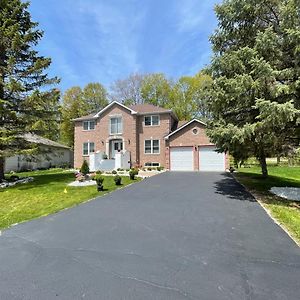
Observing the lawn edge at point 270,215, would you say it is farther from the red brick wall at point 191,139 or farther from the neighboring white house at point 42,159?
the neighboring white house at point 42,159

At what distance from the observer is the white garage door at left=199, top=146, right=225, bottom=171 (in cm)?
2438

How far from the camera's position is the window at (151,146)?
26.9 meters

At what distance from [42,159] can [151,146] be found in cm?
1154

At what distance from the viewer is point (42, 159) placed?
1097 inches

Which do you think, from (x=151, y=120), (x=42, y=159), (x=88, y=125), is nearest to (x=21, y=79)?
(x=42, y=159)

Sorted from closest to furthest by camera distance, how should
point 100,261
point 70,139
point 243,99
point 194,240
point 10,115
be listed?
point 100,261 < point 194,240 < point 243,99 < point 10,115 < point 70,139

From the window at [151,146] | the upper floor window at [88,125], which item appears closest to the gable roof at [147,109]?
the window at [151,146]

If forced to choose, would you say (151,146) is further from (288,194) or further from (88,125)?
(288,194)

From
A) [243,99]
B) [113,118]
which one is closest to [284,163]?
[113,118]

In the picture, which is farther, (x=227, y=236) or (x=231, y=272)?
(x=227, y=236)

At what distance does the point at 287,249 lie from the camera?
508 centimetres

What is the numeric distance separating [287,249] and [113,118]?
24.6 meters

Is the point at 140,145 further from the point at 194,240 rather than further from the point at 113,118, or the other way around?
the point at 194,240

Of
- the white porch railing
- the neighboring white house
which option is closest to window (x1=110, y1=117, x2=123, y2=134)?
the white porch railing
